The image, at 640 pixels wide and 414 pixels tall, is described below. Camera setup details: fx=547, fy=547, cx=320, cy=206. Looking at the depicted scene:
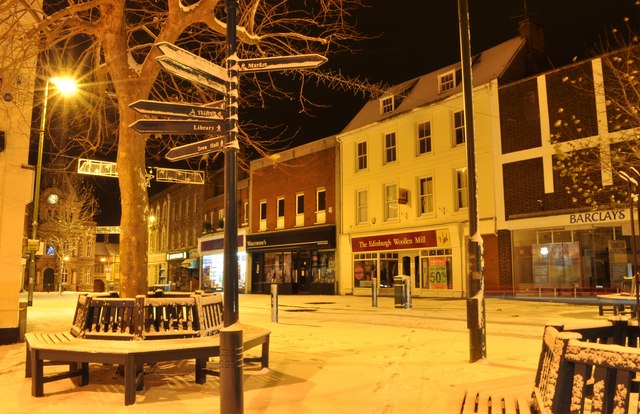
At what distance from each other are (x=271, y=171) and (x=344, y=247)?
892cm

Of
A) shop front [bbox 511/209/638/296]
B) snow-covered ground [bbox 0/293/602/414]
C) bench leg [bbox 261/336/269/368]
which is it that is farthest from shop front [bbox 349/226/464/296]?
bench leg [bbox 261/336/269/368]

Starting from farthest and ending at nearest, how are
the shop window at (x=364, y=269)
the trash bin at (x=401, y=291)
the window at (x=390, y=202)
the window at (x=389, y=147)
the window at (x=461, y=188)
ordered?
the shop window at (x=364, y=269), the window at (x=389, y=147), the window at (x=390, y=202), the window at (x=461, y=188), the trash bin at (x=401, y=291)

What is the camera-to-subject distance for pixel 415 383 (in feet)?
21.7

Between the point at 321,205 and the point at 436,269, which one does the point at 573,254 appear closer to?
the point at 436,269

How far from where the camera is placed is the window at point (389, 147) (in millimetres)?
28688

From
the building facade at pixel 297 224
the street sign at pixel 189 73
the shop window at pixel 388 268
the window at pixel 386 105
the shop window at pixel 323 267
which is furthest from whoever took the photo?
the building facade at pixel 297 224

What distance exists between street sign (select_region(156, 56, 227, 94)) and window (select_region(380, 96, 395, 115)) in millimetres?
25495

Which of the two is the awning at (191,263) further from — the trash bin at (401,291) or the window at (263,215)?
the trash bin at (401,291)

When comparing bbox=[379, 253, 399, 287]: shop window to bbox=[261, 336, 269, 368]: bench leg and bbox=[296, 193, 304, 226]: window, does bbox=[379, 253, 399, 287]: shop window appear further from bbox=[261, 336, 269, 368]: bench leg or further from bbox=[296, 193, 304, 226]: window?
bbox=[261, 336, 269, 368]: bench leg

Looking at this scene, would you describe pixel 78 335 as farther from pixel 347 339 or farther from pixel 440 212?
pixel 440 212

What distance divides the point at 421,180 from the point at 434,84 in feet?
16.7

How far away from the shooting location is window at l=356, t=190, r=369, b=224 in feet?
98.0

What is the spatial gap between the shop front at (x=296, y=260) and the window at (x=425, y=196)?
20.2ft

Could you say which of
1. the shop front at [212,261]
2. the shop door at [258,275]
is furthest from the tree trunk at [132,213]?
the shop front at [212,261]
